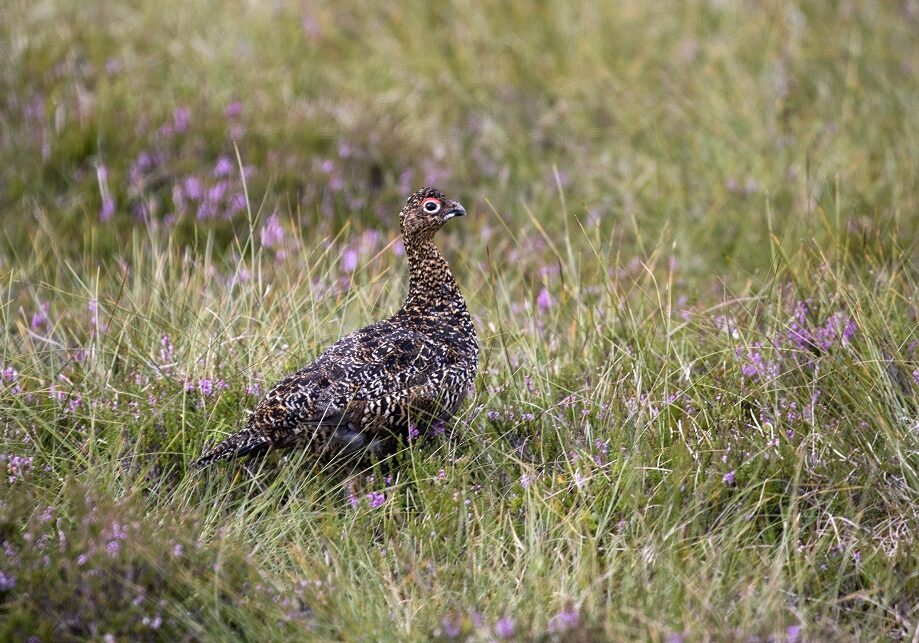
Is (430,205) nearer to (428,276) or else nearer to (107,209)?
(428,276)

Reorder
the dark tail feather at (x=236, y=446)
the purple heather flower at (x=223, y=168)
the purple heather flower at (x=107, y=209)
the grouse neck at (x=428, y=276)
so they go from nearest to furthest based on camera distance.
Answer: the dark tail feather at (x=236, y=446), the grouse neck at (x=428, y=276), the purple heather flower at (x=107, y=209), the purple heather flower at (x=223, y=168)

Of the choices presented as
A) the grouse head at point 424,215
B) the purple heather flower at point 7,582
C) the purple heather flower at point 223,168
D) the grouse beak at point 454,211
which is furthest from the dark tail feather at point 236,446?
the purple heather flower at point 223,168

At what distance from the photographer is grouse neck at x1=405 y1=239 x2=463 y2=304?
451 cm

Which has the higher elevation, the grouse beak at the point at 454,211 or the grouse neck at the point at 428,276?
the grouse beak at the point at 454,211

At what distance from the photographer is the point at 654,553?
345 centimetres

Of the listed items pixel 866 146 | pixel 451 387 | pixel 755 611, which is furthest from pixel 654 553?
pixel 866 146

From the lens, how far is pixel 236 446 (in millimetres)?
3881

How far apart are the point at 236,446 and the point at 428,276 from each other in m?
1.07

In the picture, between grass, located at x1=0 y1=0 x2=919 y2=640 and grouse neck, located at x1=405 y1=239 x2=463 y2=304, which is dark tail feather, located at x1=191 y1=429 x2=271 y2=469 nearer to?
grass, located at x1=0 y1=0 x2=919 y2=640

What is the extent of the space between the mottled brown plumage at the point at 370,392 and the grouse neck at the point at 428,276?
0.11m

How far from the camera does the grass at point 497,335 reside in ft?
10.9

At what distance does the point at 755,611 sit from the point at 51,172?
520 centimetres

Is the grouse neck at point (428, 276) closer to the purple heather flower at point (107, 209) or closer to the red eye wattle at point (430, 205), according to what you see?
the red eye wattle at point (430, 205)

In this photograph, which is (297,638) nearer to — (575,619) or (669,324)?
(575,619)
